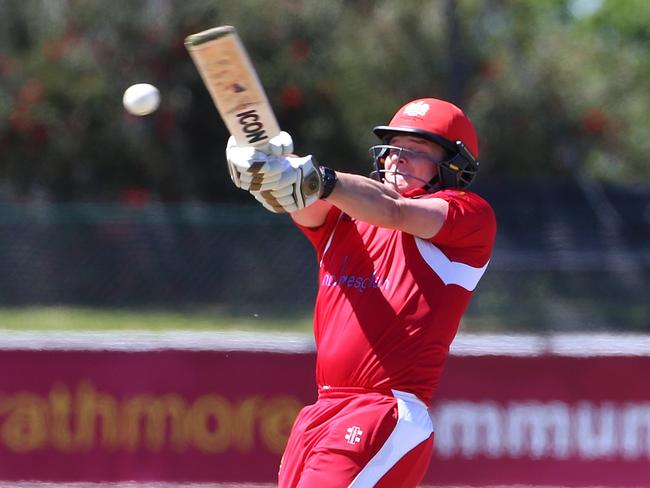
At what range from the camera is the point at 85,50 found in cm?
1697

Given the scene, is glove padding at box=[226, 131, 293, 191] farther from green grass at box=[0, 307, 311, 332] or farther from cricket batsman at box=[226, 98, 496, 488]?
green grass at box=[0, 307, 311, 332]

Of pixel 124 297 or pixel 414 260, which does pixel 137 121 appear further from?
pixel 414 260

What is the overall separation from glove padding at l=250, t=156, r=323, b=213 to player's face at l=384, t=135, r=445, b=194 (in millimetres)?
728

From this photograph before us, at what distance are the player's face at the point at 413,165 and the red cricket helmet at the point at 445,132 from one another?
1.6 inches

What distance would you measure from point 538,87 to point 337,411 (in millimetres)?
14246

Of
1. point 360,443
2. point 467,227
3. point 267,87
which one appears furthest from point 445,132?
point 267,87

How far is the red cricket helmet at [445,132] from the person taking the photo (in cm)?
423

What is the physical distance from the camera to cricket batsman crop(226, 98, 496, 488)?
3.93 meters

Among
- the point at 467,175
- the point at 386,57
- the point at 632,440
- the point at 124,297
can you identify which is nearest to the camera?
the point at 467,175

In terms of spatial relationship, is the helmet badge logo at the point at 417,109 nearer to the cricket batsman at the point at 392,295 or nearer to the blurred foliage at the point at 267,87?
the cricket batsman at the point at 392,295

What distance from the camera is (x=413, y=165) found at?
4266 millimetres

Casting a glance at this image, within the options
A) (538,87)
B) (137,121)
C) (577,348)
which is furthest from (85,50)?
(577,348)

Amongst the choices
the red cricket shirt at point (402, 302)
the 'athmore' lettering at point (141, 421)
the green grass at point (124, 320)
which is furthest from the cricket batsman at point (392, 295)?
the green grass at point (124, 320)

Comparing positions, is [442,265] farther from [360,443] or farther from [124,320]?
[124,320]
